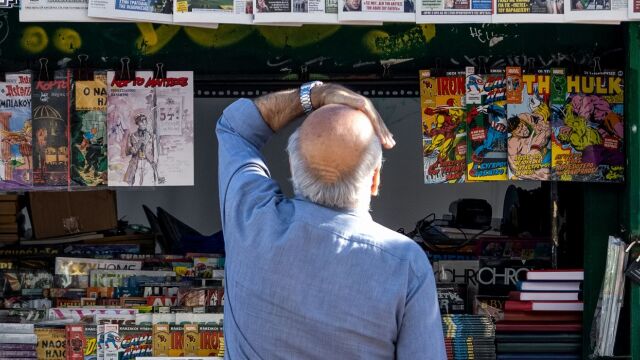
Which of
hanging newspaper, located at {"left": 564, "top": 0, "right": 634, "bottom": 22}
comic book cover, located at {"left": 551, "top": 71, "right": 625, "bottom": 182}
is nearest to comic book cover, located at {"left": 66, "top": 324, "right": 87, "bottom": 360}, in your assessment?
comic book cover, located at {"left": 551, "top": 71, "right": 625, "bottom": 182}

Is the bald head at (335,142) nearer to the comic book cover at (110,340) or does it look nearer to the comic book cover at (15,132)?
the comic book cover at (110,340)

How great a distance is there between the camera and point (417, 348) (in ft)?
6.43

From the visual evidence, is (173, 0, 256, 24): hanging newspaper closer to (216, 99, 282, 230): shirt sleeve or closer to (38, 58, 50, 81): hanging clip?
(38, 58, 50, 81): hanging clip

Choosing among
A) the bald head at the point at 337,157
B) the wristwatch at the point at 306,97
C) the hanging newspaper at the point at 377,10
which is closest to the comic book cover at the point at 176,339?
the hanging newspaper at the point at 377,10

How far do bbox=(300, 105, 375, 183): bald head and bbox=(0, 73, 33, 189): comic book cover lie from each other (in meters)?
2.30

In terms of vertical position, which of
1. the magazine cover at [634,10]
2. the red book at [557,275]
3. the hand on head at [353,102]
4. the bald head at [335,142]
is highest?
the magazine cover at [634,10]

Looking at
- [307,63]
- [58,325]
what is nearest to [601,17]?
[307,63]

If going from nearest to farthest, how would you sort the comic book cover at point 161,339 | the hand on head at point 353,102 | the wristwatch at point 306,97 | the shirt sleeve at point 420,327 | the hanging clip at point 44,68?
the shirt sleeve at point 420,327, the hand on head at point 353,102, the wristwatch at point 306,97, the comic book cover at point 161,339, the hanging clip at point 44,68

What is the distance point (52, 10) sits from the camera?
3584 millimetres

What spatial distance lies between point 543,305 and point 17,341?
207 cm

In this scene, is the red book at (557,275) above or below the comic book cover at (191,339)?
above

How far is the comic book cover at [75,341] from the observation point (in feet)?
13.1

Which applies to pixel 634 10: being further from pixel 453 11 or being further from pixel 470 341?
pixel 470 341

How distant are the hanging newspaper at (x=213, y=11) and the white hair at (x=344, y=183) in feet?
5.48
